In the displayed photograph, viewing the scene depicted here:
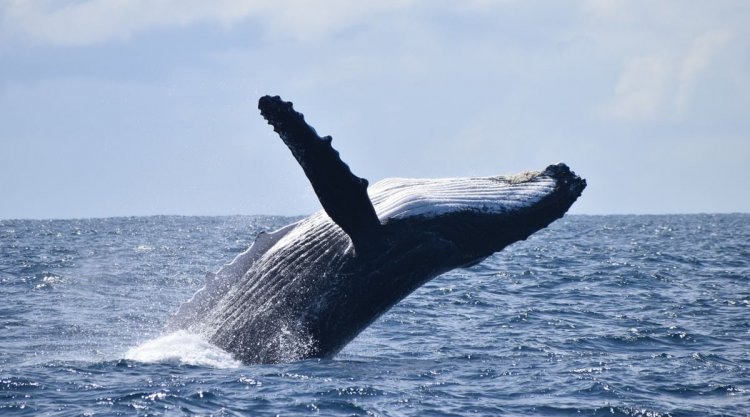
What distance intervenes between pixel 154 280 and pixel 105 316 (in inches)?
290

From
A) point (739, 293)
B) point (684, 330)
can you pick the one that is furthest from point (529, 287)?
point (684, 330)

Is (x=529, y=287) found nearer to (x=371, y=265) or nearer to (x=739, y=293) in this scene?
(x=739, y=293)

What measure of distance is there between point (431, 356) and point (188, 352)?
10.1 ft

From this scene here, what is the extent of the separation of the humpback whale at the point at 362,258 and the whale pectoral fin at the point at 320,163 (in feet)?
1.19

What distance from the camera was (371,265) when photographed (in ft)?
28.8

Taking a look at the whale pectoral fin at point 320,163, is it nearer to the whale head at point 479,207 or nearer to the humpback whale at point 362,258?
the humpback whale at point 362,258

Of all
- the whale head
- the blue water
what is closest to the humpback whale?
the whale head

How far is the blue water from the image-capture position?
8.36 meters

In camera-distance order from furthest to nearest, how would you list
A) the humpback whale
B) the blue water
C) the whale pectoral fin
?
the humpback whale
the blue water
the whale pectoral fin

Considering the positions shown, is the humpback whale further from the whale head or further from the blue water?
the blue water

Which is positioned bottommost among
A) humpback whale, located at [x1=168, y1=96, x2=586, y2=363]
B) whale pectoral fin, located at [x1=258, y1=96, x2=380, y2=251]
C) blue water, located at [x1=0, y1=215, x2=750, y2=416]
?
blue water, located at [x1=0, y1=215, x2=750, y2=416]

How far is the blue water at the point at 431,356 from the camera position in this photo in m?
8.36

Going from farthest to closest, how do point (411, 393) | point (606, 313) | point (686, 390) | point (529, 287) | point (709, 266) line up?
point (709, 266) → point (529, 287) → point (606, 313) → point (686, 390) → point (411, 393)

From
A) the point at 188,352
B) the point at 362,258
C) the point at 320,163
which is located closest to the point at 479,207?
the point at 362,258
